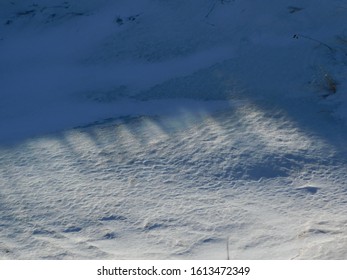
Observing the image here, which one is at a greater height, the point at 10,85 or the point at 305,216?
the point at 10,85

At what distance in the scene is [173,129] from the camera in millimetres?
4023

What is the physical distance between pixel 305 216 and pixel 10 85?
112 inches

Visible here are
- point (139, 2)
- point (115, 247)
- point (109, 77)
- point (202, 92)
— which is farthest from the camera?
point (139, 2)

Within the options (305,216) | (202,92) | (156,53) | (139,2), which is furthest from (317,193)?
(139,2)

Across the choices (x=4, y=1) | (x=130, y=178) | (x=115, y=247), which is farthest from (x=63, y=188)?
(x=4, y=1)

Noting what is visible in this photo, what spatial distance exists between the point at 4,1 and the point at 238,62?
242cm

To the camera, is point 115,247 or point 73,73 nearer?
point 115,247

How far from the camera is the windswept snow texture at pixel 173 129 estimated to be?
3.11 meters

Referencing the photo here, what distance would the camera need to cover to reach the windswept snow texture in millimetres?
3107

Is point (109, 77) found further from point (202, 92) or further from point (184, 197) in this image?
point (184, 197)

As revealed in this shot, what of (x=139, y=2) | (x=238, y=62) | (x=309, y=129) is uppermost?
(x=139, y=2)

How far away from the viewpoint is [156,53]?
16.0ft

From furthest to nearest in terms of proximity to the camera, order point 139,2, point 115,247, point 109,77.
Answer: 1. point 139,2
2. point 109,77
3. point 115,247

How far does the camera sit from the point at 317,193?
3.24 m
